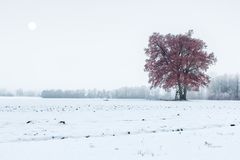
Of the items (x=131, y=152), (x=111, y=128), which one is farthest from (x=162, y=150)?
(x=111, y=128)

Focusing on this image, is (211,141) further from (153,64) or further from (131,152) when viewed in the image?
(153,64)

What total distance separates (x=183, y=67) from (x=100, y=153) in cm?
4374

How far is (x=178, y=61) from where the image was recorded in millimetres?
51281

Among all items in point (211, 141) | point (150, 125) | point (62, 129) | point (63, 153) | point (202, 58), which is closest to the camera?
point (63, 153)

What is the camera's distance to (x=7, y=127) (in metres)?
17.5

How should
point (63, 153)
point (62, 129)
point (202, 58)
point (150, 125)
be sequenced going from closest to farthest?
point (63, 153) → point (62, 129) → point (150, 125) → point (202, 58)

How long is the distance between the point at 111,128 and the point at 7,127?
4.93m

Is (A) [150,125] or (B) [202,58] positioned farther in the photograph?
(B) [202,58]

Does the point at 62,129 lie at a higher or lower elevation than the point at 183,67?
lower

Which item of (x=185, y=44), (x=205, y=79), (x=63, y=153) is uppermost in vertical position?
(x=185, y=44)

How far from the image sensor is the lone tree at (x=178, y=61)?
2034 inches

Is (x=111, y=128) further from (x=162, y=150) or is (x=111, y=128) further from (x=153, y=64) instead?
(x=153, y=64)

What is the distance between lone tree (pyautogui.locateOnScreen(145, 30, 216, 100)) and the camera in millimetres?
51656

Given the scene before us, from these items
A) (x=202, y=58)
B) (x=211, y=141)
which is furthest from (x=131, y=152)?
(x=202, y=58)
